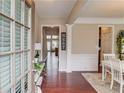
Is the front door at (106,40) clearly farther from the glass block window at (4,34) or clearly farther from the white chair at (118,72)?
the glass block window at (4,34)

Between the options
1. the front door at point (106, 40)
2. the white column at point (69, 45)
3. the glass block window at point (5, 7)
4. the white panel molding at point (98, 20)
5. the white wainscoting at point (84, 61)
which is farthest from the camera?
the front door at point (106, 40)

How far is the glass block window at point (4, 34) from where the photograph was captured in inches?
49.3

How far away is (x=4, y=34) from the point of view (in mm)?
1315

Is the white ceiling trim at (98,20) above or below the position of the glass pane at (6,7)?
above

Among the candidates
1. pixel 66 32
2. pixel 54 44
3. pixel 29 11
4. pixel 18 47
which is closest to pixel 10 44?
pixel 18 47

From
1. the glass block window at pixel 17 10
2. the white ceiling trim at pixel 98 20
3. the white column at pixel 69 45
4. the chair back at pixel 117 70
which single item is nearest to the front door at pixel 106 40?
the white ceiling trim at pixel 98 20

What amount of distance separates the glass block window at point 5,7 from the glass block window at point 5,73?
1.09 feet

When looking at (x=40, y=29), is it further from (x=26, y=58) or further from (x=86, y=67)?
(x=26, y=58)

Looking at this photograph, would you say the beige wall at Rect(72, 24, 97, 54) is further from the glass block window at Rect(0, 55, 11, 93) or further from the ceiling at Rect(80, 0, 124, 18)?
the glass block window at Rect(0, 55, 11, 93)

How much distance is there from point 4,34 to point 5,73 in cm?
30

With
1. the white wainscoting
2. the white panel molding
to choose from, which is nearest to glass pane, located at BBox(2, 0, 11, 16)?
the white panel molding

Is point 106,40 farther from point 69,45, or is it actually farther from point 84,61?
point 69,45

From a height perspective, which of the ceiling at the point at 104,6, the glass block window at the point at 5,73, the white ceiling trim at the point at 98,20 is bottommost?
the glass block window at the point at 5,73

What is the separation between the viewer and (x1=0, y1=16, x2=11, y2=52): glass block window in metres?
1.25
